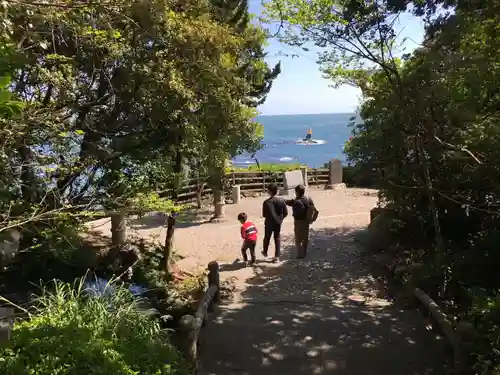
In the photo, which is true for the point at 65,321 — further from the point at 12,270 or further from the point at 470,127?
the point at 470,127

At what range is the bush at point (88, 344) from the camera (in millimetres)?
2943

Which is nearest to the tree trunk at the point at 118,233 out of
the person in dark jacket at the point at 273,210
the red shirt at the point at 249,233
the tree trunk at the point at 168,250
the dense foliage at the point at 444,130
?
the tree trunk at the point at 168,250

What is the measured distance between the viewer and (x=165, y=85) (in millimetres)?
6477

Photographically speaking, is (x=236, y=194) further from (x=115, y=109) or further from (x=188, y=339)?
(x=188, y=339)

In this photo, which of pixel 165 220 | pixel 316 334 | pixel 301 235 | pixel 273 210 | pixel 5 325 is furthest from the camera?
pixel 165 220

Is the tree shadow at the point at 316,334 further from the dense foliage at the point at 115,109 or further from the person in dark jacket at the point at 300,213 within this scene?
the dense foliage at the point at 115,109

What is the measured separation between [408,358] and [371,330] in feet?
2.25

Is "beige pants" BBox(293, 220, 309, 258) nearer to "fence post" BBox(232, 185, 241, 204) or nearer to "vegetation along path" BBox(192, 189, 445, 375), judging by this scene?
"vegetation along path" BBox(192, 189, 445, 375)

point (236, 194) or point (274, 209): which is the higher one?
point (274, 209)

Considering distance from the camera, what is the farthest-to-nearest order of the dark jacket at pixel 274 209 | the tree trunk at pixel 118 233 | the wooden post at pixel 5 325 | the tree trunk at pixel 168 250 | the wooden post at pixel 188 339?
the tree trunk at pixel 118 233 < the tree trunk at pixel 168 250 < the dark jacket at pixel 274 209 < the wooden post at pixel 188 339 < the wooden post at pixel 5 325

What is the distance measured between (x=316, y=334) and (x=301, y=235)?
148 inches

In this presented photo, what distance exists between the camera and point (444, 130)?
5.96m

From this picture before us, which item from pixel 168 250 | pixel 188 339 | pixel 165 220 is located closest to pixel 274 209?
pixel 168 250

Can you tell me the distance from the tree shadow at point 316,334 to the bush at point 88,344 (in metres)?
0.90
